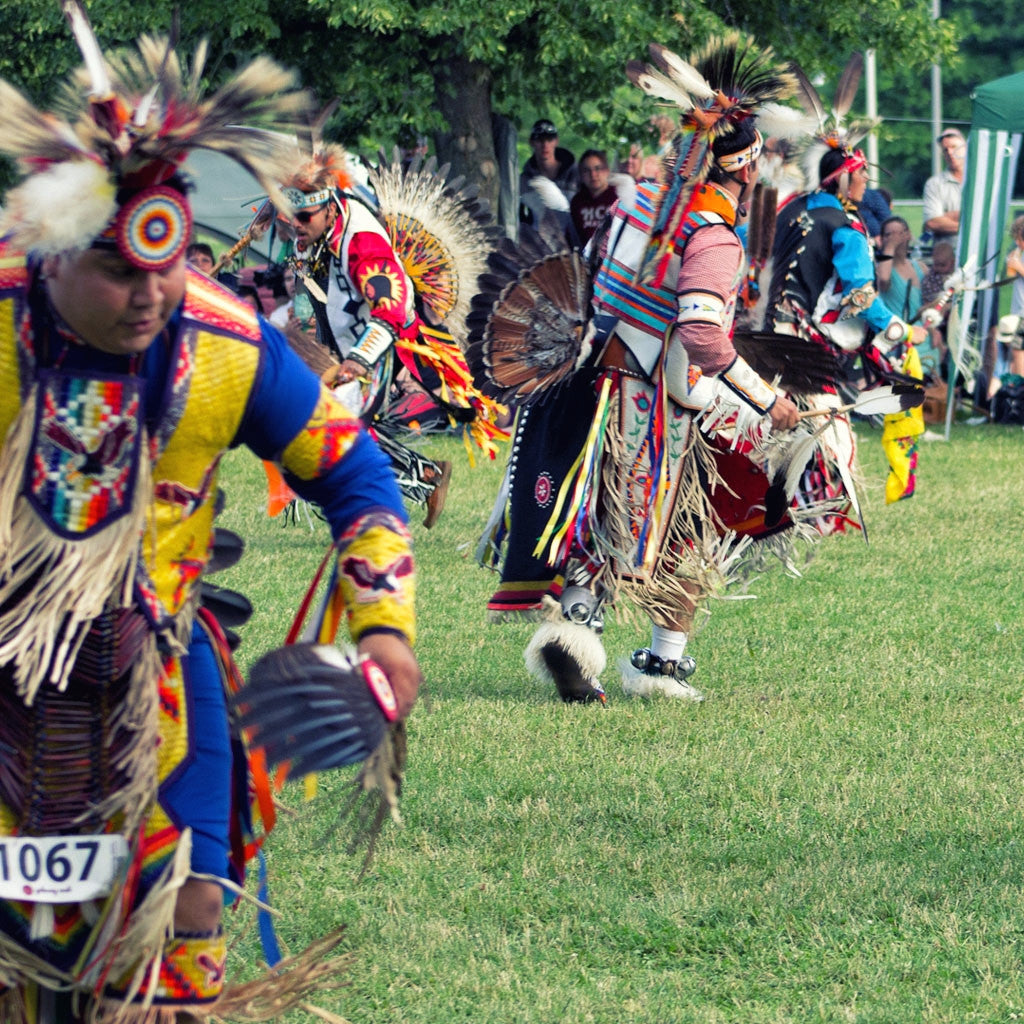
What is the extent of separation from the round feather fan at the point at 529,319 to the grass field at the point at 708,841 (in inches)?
38.6

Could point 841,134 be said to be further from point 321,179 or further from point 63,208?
point 63,208

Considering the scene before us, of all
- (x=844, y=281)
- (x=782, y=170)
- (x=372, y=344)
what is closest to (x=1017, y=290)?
(x=844, y=281)

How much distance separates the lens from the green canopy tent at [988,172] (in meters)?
11.9

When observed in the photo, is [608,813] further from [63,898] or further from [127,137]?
[127,137]

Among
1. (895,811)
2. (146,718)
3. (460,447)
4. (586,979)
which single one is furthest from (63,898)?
(460,447)

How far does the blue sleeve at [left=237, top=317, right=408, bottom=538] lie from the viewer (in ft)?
7.68

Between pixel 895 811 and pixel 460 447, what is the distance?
7569 millimetres

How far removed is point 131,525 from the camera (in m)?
2.26

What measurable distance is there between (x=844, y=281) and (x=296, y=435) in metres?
5.53

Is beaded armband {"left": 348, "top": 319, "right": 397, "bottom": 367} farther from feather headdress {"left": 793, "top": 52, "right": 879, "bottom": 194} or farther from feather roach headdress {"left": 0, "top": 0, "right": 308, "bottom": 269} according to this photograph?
feather roach headdress {"left": 0, "top": 0, "right": 308, "bottom": 269}

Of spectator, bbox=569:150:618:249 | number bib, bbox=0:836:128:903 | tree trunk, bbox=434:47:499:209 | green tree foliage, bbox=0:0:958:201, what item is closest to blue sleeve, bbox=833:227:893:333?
spectator, bbox=569:150:618:249

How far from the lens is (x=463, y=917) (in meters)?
3.63

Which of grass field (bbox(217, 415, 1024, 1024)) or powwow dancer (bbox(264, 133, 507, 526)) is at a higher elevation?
powwow dancer (bbox(264, 133, 507, 526))

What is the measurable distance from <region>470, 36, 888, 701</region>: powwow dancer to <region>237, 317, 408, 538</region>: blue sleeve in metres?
2.55
